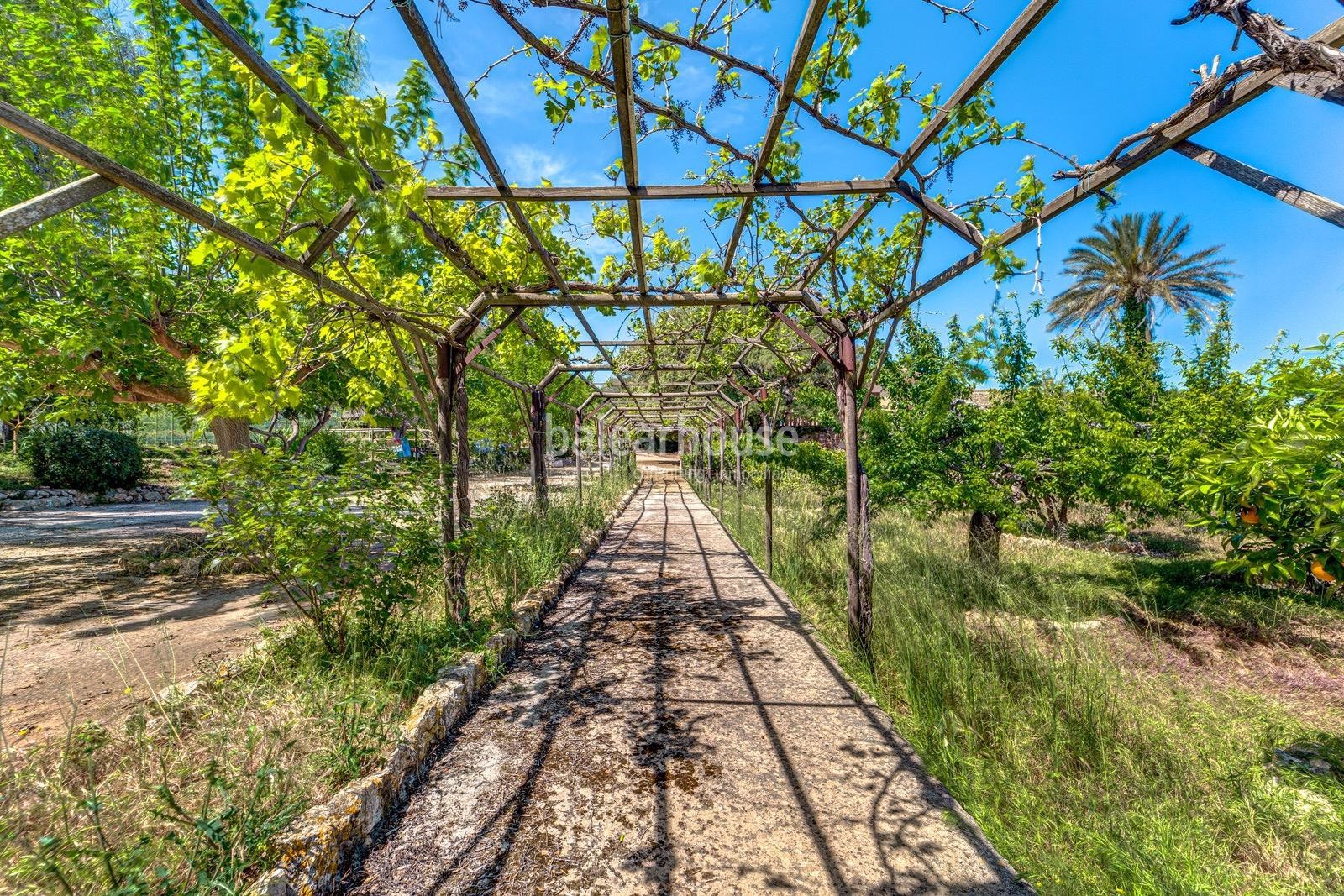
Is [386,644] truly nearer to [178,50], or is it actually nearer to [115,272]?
[115,272]

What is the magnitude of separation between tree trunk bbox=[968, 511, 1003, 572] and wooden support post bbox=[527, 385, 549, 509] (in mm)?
6424

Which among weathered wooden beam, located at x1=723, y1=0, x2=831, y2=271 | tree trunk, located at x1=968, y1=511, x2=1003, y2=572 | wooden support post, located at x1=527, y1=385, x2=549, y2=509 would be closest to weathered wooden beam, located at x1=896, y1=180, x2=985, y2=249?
weathered wooden beam, located at x1=723, y1=0, x2=831, y2=271

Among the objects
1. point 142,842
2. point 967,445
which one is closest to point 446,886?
point 142,842

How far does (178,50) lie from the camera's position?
16.6 ft

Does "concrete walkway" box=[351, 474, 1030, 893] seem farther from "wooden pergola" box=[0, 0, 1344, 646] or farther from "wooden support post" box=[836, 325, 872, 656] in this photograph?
"wooden pergola" box=[0, 0, 1344, 646]

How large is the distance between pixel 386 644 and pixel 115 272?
4.05 metres

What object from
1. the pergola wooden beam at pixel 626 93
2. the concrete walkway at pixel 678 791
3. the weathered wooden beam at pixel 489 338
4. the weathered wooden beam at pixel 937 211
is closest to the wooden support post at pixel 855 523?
the concrete walkway at pixel 678 791

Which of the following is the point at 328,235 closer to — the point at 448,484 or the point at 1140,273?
the point at 448,484

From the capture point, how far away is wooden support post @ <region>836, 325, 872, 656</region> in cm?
381

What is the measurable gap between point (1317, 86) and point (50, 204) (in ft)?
10.9

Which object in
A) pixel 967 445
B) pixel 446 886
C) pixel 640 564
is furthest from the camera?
pixel 640 564

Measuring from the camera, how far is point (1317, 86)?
120cm

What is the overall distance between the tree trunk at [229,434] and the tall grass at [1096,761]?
6.94 metres

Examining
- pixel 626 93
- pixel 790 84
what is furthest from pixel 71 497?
pixel 790 84
